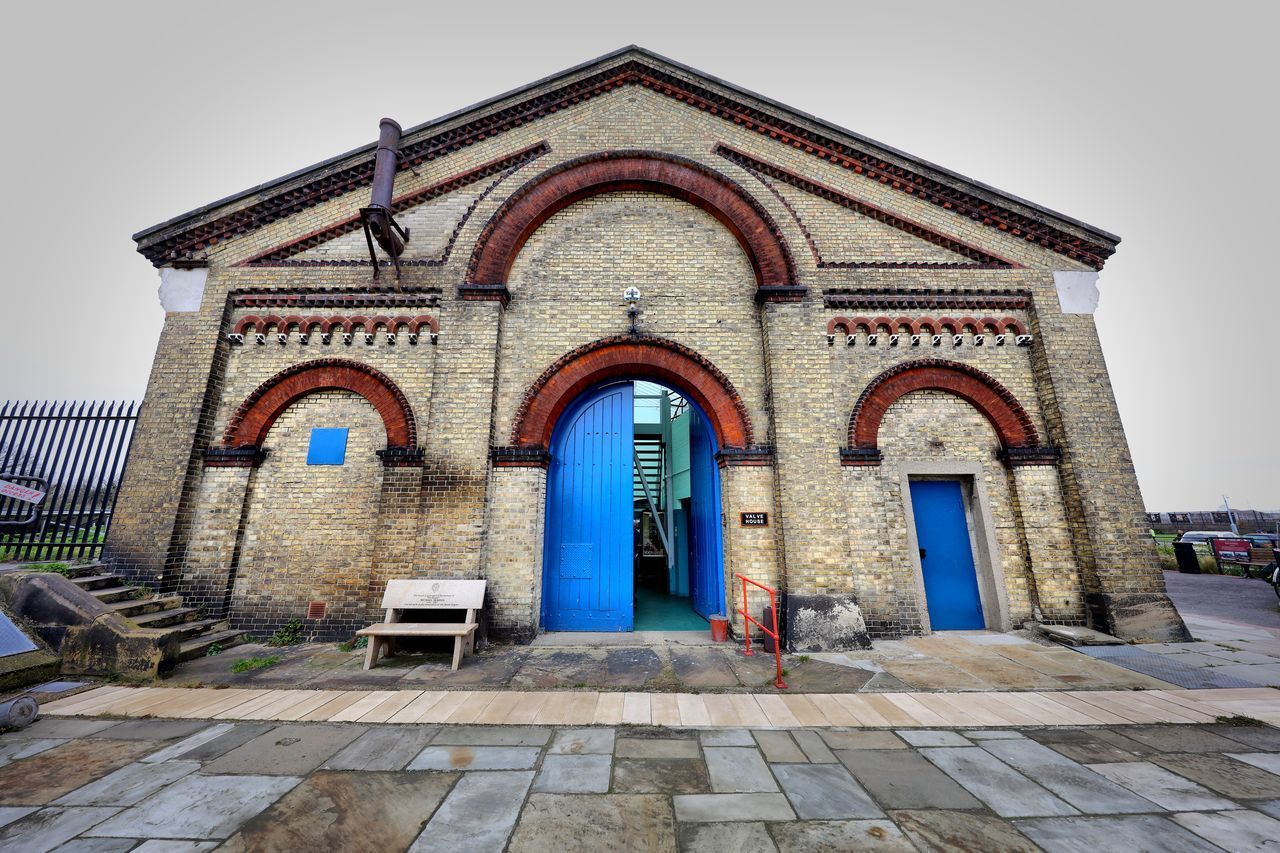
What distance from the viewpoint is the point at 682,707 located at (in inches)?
170

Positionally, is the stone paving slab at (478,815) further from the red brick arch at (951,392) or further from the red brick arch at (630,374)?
the red brick arch at (951,392)

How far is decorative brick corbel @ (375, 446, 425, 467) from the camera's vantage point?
6984mm

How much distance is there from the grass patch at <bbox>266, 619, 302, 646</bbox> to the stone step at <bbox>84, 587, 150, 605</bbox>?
6.05 feet

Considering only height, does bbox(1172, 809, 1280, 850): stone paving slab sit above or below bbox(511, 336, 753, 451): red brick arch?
below

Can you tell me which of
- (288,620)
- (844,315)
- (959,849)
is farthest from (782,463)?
(288,620)

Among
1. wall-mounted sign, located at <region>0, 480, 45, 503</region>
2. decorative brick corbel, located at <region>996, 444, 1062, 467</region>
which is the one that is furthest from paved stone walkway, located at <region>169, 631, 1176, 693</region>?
wall-mounted sign, located at <region>0, 480, 45, 503</region>

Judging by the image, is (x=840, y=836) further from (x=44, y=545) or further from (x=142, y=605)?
(x=44, y=545)

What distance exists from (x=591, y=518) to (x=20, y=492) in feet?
28.6

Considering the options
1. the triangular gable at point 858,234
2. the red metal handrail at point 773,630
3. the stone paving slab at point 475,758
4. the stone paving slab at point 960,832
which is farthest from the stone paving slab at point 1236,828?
the triangular gable at point 858,234

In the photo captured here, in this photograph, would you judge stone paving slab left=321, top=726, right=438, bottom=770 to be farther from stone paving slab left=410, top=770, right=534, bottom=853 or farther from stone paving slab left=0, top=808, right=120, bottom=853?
stone paving slab left=0, top=808, right=120, bottom=853

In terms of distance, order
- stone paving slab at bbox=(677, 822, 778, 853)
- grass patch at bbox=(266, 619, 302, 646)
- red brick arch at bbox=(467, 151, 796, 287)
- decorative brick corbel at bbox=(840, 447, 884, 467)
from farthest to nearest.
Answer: red brick arch at bbox=(467, 151, 796, 287)
decorative brick corbel at bbox=(840, 447, 884, 467)
grass patch at bbox=(266, 619, 302, 646)
stone paving slab at bbox=(677, 822, 778, 853)

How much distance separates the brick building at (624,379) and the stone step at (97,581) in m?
0.27

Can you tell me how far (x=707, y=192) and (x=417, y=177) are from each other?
17.7 ft

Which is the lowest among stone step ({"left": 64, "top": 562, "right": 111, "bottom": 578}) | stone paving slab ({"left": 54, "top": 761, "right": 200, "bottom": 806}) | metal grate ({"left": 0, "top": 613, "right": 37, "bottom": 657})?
stone paving slab ({"left": 54, "top": 761, "right": 200, "bottom": 806})
